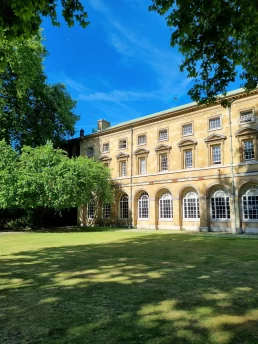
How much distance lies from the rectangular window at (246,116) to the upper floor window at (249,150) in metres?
1.86

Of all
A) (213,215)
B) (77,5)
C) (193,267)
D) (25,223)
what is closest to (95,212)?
(25,223)

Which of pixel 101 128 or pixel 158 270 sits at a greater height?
pixel 101 128

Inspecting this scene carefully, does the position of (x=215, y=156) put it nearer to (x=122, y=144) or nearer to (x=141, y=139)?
(x=141, y=139)

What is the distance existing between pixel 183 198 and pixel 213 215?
3538 mm

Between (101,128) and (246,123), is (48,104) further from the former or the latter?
(246,123)

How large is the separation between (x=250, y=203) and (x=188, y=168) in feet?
22.1

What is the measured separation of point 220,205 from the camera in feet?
86.5

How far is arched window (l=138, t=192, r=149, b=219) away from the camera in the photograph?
32.0 m

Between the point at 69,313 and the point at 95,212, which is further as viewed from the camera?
the point at 95,212

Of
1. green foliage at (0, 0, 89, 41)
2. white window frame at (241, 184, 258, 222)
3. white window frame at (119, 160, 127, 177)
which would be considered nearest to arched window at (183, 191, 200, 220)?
white window frame at (241, 184, 258, 222)

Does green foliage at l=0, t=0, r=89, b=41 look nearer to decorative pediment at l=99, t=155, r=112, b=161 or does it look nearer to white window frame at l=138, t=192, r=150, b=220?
white window frame at l=138, t=192, r=150, b=220

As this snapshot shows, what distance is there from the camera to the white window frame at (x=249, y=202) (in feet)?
80.0

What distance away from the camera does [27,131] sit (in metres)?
33.1

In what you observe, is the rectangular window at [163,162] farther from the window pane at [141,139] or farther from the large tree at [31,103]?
the large tree at [31,103]
